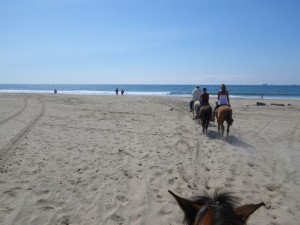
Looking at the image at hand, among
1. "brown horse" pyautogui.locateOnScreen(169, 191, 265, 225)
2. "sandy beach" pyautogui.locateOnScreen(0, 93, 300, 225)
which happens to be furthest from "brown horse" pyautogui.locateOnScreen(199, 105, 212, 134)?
"brown horse" pyautogui.locateOnScreen(169, 191, 265, 225)

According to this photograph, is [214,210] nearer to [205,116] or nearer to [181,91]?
[205,116]

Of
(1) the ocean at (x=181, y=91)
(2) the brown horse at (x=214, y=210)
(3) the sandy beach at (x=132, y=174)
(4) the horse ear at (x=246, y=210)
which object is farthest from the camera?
(1) the ocean at (x=181, y=91)

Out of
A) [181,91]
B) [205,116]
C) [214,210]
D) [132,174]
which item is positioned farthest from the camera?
[181,91]

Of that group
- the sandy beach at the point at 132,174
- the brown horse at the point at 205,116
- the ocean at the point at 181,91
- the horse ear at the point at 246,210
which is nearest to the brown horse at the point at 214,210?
the horse ear at the point at 246,210

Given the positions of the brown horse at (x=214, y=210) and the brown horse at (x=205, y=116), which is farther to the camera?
the brown horse at (x=205, y=116)

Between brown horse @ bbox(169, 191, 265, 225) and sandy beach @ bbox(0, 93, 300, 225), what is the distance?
7.92 ft

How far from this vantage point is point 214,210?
1.62m

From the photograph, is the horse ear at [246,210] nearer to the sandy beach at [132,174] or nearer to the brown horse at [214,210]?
the brown horse at [214,210]

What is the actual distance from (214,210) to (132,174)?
4.45 m

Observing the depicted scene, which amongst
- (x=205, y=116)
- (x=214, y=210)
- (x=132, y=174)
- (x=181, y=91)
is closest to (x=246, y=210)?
(x=214, y=210)

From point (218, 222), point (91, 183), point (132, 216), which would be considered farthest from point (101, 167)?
point (218, 222)

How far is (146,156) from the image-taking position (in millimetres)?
7312

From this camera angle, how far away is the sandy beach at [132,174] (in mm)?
4293

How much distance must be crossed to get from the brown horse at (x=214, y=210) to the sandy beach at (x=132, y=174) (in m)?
2.41
